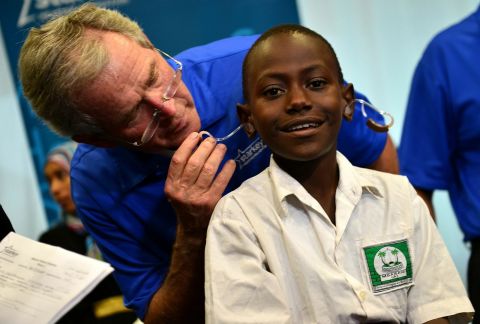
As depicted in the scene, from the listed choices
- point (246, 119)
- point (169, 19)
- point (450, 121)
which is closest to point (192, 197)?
point (246, 119)

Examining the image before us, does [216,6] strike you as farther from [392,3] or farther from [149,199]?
[149,199]

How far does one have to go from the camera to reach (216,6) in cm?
408

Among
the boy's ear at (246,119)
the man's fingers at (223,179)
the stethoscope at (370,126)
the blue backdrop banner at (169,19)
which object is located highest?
the boy's ear at (246,119)

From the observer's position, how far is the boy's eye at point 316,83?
1392 mm

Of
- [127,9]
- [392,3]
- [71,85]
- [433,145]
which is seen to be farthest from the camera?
[392,3]

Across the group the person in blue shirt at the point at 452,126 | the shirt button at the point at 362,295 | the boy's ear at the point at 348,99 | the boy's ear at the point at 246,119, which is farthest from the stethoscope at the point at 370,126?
the person in blue shirt at the point at 452,126

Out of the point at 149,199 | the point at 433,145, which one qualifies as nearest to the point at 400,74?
the point at 433,145

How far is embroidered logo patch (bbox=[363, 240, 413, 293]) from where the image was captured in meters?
1.34

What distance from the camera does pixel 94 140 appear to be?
1.81 metres

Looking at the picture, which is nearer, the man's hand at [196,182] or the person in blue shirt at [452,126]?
the man's hand at [196,182]

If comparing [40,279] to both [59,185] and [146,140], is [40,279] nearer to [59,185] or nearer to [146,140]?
[146,140]

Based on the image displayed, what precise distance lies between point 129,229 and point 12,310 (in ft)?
1.74

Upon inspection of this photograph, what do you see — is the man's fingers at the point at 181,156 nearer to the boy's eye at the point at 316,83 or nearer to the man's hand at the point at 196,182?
the man's hand at the point at 196,182

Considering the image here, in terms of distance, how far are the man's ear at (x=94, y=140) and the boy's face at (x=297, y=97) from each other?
1.79ft
